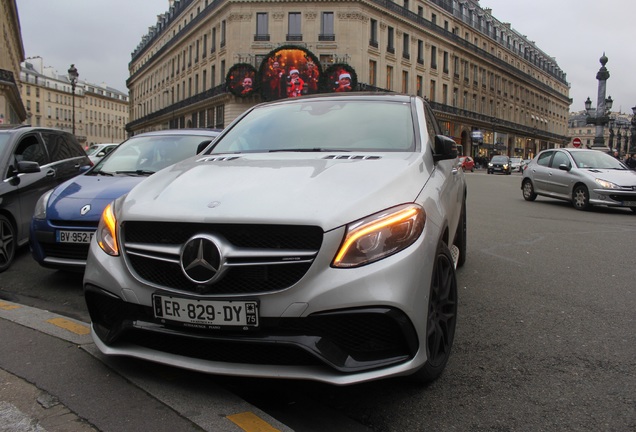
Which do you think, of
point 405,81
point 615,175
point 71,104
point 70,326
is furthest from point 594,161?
point 71,104

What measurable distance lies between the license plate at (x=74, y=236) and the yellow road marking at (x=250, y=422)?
2.99 m

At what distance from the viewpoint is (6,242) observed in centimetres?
573

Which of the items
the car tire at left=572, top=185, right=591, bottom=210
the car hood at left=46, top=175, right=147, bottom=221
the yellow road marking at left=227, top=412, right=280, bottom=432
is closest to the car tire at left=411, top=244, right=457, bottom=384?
the yellow road marking at left=227, top=412, right=280, bottom=432

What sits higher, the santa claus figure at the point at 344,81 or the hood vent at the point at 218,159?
the santa claus figure at the point at 344,81

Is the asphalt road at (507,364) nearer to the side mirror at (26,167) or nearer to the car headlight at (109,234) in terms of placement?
the car headlight at (109,234)

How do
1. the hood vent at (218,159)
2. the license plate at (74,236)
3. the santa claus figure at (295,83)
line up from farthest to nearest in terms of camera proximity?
the santa claus figure at (295,83) → the license plate at (74,236) → the hood vent at (218,159)

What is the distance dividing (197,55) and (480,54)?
35.7 metres

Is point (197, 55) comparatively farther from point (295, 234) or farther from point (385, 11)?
point (295, 234)

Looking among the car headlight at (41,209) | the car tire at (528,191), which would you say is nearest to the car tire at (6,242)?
the car headlight at (41,209)

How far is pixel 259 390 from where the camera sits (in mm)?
2686

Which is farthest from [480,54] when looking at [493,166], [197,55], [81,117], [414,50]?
[81,117]

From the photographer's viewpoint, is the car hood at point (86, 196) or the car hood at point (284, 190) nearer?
the car hood at point (284, 190)

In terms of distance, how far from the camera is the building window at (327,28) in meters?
45.6

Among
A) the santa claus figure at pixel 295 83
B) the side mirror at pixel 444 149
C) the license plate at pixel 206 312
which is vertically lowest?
the license plate at pixel 206 312
